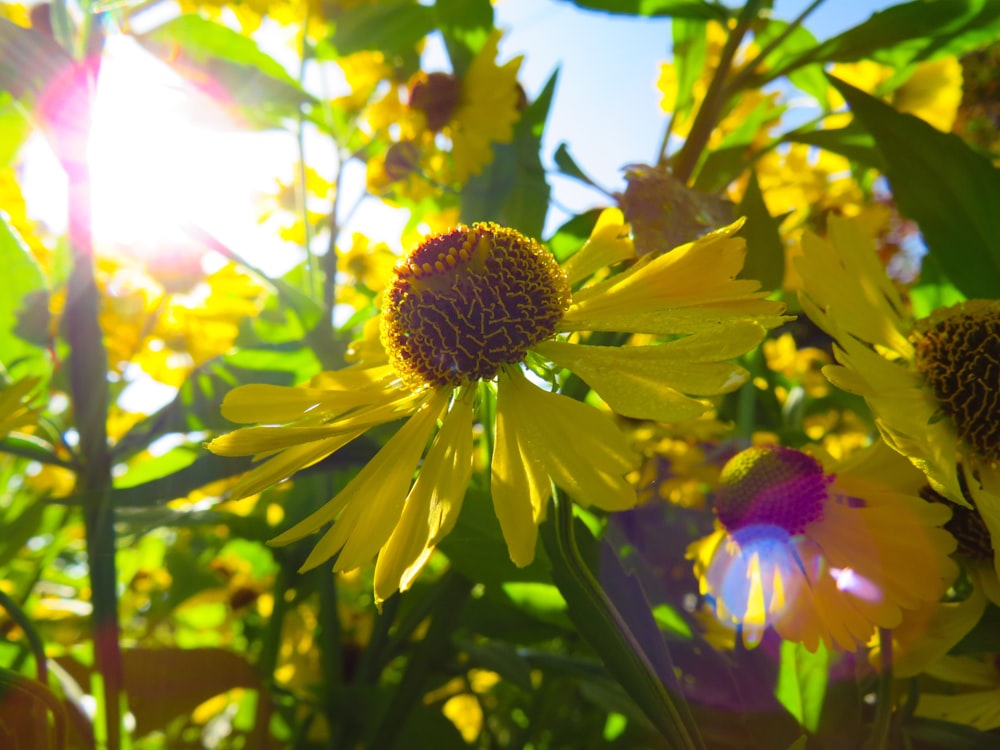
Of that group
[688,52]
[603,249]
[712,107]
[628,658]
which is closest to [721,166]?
[712,107]

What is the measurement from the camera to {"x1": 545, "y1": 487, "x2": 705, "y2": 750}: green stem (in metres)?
0.27

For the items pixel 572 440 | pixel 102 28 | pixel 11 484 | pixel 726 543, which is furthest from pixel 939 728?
pixel 11 484

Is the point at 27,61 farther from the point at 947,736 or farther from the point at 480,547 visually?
the point at 947,736

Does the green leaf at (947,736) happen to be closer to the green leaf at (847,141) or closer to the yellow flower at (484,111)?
the green leaf at (847,141)

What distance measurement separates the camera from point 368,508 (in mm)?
334

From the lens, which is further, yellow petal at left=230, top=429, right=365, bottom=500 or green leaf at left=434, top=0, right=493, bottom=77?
green leaf at left=434, top=0, right=493, bottom=77

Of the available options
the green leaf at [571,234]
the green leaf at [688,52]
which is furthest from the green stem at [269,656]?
the green leaf at [688,52]

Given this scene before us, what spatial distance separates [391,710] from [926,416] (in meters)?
0.38

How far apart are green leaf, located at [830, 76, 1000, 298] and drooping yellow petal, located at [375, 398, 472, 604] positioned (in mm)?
327

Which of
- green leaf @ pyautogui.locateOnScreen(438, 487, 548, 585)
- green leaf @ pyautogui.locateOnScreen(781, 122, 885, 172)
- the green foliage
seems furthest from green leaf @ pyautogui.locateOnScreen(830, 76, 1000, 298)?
green leaf @ pyautogui.locateOnScreen(438, 487, 548, 585)

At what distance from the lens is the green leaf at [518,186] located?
2.23 ft

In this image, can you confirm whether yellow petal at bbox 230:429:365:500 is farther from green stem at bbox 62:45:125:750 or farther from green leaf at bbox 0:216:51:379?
green leaf at bbox 0:216:51:379

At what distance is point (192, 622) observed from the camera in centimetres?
104

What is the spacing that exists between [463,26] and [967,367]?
1.95 ft
